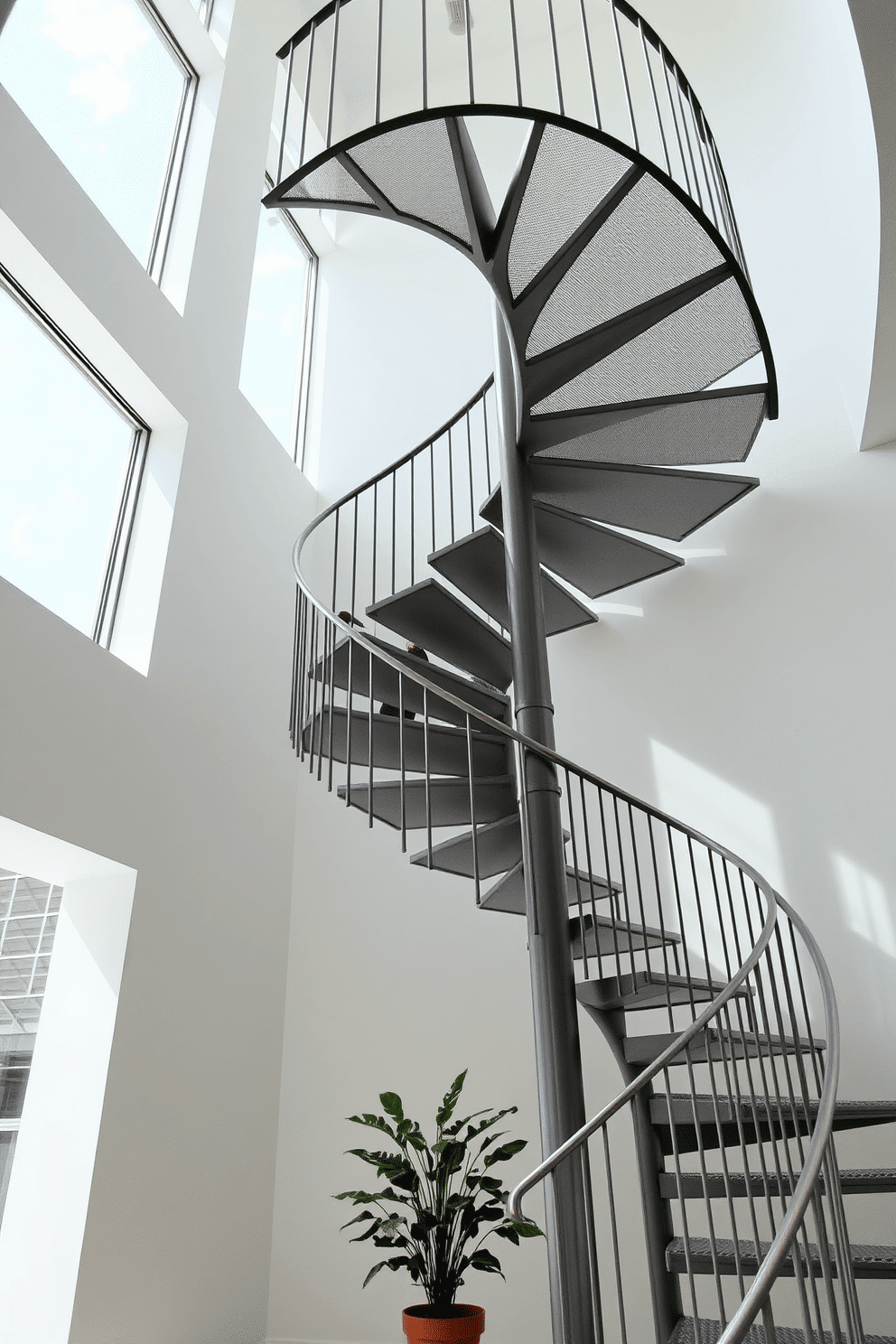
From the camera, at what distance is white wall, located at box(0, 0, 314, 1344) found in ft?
11.1

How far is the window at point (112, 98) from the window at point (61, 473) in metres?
0.84

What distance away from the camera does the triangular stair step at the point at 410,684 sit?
12.4ft

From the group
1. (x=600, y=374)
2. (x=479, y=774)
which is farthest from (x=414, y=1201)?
(x=600, y=374)

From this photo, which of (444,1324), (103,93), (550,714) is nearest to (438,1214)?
(444,1324)

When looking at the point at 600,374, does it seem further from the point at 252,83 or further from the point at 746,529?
the point at 252,83

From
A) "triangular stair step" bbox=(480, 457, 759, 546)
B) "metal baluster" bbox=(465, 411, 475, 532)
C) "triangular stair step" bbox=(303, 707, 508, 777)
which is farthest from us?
"metal baluster" bbox=(465, 411, 475, 532)

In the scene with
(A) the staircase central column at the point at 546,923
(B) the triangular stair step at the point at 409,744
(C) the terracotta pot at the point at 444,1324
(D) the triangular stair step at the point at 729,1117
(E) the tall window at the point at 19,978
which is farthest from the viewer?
(B) the triangular stair step at the point at 409,744

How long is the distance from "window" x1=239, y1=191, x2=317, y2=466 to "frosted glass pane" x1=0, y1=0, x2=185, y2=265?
0.85 m

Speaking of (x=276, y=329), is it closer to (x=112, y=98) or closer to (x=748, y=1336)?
(x=112, y=98)

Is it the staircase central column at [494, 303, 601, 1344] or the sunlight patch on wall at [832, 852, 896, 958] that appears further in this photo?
the sunlight patch on wall at [832, 852, 896, 958]

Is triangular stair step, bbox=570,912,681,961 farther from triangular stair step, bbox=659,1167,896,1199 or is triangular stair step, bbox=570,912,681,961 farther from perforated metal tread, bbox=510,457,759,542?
perforated metal tread, bbox=510,457,759,542

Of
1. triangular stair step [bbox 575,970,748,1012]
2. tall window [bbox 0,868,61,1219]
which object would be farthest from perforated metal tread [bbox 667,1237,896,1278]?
tall window [bbox 0,868,61,1219]

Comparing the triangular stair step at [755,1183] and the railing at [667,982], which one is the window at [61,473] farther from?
the triangular stair step at [755,1183]

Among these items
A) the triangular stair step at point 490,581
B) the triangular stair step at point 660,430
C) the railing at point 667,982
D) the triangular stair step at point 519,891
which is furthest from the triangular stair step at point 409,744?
the triangular stair step at point 660,430
